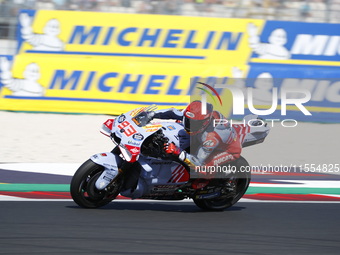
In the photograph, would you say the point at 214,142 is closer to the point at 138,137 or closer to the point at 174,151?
the point at 174,151

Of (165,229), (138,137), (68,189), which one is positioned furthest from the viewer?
(68,189)

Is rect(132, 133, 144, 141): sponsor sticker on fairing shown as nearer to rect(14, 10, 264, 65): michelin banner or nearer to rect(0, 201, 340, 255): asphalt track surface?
rect(0, 201, 340, 255): asphalt track surface

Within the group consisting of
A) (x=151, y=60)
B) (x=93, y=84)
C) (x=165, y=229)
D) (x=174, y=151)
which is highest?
(x=151, y=60)

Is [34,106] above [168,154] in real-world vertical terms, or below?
above

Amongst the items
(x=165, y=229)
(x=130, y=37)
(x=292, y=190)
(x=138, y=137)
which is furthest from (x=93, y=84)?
(x=165, y=229)

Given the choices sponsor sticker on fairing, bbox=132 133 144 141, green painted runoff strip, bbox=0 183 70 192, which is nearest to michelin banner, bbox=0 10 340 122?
green painted runoff strip, bbox=0 183 70 192

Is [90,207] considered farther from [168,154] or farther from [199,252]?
[199,252]

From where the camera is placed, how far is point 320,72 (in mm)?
11711

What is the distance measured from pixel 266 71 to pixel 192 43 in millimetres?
1874

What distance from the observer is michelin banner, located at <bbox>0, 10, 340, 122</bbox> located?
11.6 meters

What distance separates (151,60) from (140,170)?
7021 millimetres

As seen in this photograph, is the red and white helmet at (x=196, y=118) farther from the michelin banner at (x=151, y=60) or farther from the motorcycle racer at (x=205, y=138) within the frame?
the michelin banner at (x=151, y=60)

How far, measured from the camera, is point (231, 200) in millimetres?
5727

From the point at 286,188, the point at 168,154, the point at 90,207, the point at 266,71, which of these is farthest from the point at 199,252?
the point at 266,71
